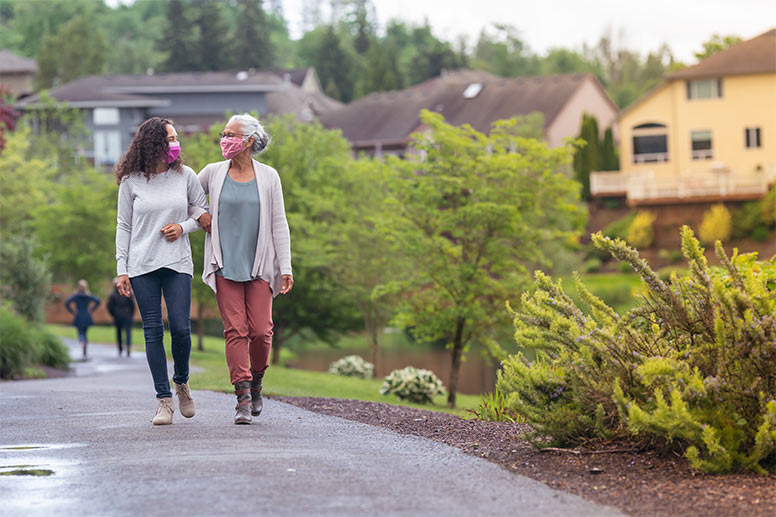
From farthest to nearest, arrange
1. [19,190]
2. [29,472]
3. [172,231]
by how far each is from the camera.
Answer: [19,190] < [172,231] < [29,472]

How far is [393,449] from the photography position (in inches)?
285

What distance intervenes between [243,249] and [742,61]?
5868 cm

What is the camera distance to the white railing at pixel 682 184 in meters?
58.2

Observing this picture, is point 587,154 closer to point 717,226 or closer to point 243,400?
point 717,226

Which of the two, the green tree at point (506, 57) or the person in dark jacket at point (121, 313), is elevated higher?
the green tree at point (506, 57)

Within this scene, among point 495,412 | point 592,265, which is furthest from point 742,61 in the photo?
point 495,412

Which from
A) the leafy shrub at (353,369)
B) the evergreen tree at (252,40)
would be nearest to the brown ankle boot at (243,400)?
the leafy shrub at (353,369)

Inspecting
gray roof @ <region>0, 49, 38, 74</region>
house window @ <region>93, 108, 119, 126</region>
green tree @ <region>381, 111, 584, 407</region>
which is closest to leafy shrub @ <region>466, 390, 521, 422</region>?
green tree @ <region>381, 111, 584, 407</region>

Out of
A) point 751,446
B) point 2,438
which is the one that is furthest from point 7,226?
point 751,446

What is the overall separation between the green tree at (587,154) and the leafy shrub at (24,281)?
3919cm

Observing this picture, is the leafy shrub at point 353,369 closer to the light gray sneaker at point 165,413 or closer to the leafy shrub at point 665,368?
the light gray sneaker at point 165,413

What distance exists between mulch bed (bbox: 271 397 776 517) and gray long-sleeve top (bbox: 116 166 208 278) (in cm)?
215

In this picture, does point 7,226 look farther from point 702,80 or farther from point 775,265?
point 775,265

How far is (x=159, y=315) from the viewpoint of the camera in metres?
8.59
